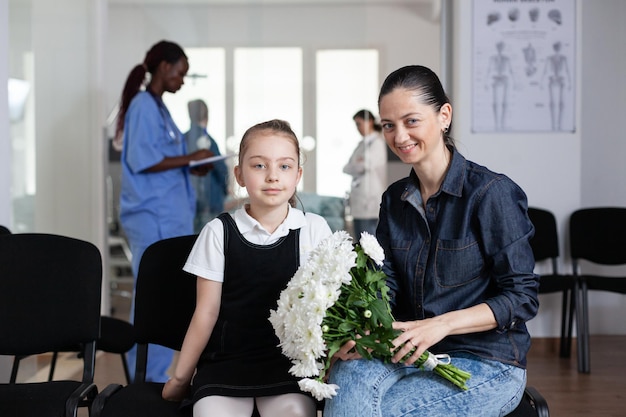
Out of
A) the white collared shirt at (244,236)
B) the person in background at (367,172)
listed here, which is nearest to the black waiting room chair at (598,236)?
the person in background at (367,172)

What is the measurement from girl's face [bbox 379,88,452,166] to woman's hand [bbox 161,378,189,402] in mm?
835

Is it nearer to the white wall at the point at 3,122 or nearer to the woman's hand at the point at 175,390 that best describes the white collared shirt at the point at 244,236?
the woman's hand at the point at 175,390

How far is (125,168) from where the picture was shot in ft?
13.1

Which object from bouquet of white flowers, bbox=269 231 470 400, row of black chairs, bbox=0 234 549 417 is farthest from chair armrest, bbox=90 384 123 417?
bouquet of white flowers, bbox=269 231 470 400

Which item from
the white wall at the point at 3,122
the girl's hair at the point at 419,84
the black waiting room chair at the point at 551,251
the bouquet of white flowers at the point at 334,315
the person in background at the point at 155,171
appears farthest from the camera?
the black waiting room chair at the point at 551,251

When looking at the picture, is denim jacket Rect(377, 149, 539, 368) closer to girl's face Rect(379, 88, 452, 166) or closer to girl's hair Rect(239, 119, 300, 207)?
girl's face Rect(379, 88, 452, 166)

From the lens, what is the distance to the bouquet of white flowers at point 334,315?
66.4 inches

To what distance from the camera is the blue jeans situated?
67.7 inches

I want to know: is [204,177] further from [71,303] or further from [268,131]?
[268,131]

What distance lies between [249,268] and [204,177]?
2.71 meters

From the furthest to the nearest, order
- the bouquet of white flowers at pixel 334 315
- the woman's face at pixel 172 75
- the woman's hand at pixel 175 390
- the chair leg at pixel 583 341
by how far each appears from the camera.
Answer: the chair leg at pixel 583 341 → the woman's face at pixel 172 75 → the woman's hand at pixel 175 390 → the bouquet of white flowers at pixel 334 315

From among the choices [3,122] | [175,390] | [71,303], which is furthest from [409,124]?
[3,122]

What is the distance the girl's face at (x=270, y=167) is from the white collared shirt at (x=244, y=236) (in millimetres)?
71

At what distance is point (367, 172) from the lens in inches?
188
